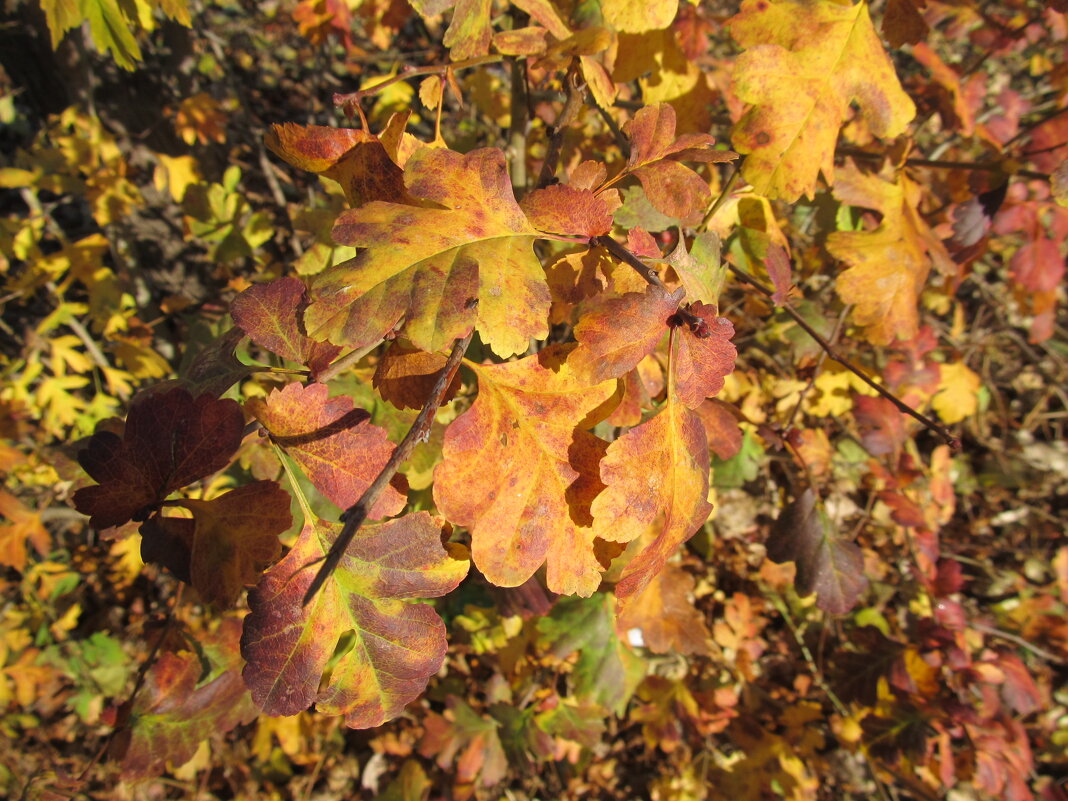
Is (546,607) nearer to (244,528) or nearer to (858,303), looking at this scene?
(244,528)

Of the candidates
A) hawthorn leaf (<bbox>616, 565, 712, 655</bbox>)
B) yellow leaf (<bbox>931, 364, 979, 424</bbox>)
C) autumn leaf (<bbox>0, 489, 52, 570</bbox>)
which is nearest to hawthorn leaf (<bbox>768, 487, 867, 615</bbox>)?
hawthorn leaf (<bbox>616, 565, 712, 655</bbox>)

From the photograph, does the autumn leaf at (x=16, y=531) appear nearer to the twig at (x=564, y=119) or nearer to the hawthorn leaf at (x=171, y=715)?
the hawthorn leaf at (x=171, y=715)

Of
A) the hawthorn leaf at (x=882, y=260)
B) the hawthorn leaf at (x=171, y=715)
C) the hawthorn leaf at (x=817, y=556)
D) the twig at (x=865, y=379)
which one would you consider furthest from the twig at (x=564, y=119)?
the hawthorn leaf at (x=171, y=715)

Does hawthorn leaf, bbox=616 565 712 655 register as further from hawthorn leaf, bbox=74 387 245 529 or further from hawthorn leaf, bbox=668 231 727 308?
hawthorn leaf, bbox=74 387 245 529

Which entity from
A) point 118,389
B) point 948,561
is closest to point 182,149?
point 118,389

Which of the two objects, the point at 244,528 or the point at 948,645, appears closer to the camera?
the point at 244,528
